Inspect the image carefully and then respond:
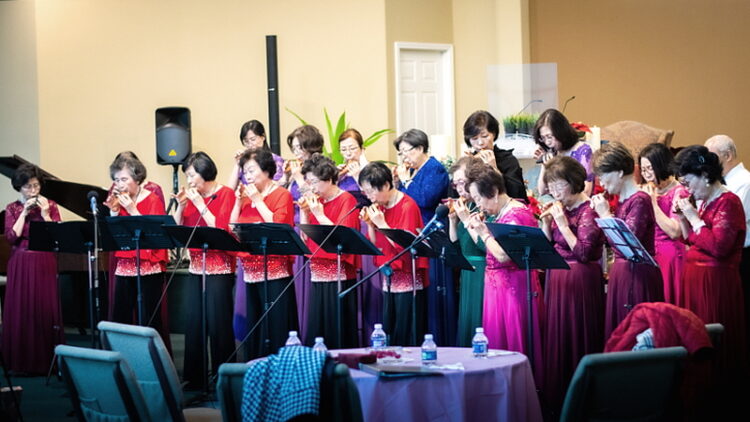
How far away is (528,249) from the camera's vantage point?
199 inches

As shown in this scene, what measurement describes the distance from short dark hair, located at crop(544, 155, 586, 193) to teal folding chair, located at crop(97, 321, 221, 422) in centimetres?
224

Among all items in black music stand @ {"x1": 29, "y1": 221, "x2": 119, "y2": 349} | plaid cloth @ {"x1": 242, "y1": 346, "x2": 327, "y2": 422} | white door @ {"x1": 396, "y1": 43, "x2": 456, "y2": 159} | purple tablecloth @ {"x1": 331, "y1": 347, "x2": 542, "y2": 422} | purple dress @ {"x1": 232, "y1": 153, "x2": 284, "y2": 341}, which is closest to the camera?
plaid cloth @ {"x1": 242, "y1": 346, "x2": 327, "y2": 422}

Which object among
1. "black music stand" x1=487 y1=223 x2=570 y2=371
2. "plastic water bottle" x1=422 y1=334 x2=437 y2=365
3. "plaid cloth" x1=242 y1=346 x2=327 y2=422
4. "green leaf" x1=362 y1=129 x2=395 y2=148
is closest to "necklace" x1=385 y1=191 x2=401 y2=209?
"black music stand" x1=487 y1=223 x2=570 y2=371

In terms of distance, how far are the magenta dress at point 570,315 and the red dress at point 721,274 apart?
0.79 meters

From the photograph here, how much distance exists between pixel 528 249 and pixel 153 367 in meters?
1.96

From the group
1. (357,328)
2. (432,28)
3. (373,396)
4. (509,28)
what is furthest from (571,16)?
(373,396)

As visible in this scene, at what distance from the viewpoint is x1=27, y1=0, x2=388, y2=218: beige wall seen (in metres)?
10.4

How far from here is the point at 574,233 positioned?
216 inches

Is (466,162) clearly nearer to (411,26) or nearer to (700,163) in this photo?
(700,163)

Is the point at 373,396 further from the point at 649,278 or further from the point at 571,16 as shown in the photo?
the point at 571,16

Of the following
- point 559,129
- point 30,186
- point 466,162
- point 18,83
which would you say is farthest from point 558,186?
point 18,83

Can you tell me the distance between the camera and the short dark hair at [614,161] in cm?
550

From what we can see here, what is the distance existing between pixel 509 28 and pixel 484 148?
5051 millimetres

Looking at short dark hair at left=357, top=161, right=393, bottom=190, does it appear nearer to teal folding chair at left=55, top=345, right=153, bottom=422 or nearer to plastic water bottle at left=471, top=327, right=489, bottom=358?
plastic water bottle at left=471, top=327, right=489, bottom=358
